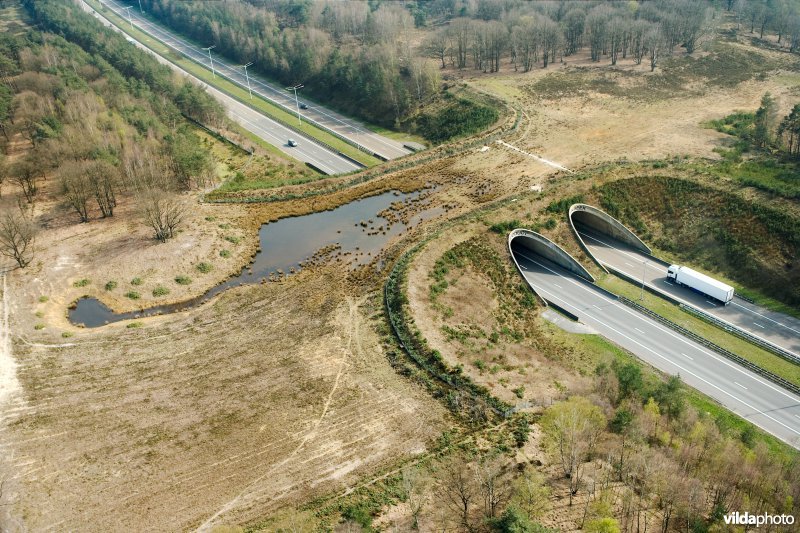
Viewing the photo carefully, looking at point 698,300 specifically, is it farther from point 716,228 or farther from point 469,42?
point 469,42

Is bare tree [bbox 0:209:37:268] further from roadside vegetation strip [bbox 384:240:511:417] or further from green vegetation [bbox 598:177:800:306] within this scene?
green vegetation [bbox 598:177:800:306]

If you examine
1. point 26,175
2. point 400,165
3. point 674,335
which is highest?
point 26,175

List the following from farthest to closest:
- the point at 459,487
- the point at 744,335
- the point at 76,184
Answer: the point at 76,184 < the point at 744,335 < the point at 459,487

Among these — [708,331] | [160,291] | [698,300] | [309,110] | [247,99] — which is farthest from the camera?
[247,99]

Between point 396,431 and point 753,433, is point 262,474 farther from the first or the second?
point 753,433

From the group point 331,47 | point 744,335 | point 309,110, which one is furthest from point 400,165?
point 331,47

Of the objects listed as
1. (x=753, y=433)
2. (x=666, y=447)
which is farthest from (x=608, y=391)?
(x=753, y=433)
